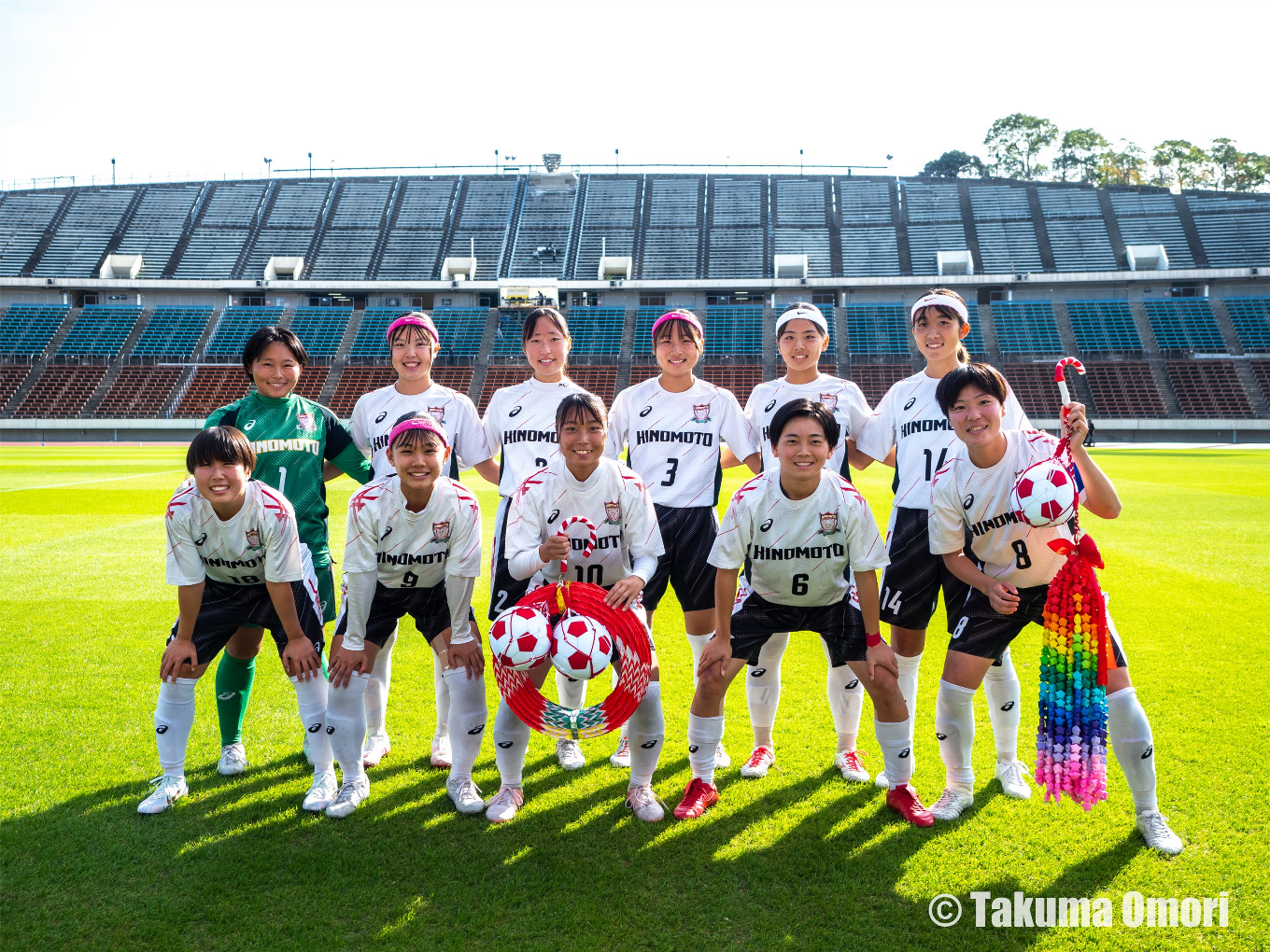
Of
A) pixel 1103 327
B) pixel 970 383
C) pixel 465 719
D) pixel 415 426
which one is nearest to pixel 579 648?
pixel 465 719

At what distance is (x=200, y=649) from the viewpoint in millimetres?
3908

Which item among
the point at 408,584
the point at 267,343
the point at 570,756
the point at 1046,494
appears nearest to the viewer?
the point at 1046,494

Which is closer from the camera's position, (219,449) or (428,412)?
(219,449)

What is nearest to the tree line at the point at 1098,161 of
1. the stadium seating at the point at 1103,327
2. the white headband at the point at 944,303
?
the stadium seating at the point at 1103,327

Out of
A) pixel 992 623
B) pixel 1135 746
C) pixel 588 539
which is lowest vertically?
pixel 1135 746

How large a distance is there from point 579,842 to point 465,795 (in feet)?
2.17

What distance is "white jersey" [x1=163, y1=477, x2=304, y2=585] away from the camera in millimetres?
3760

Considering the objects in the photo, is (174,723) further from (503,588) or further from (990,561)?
(990,561)

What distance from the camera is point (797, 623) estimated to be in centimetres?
381

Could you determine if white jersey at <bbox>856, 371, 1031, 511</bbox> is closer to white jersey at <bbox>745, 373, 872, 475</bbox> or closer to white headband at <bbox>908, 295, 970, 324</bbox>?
white jersey at <bbox>745, 373, 872, 475</bbox>

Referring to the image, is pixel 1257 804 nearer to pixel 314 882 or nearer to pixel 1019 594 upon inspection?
pixel 1019 594

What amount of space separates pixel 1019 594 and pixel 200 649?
3895mm

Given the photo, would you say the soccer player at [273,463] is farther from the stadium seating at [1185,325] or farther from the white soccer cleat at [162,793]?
the stadium seating at [1185,325]

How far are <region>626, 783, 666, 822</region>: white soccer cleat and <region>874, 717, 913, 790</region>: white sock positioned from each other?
1076 mm
